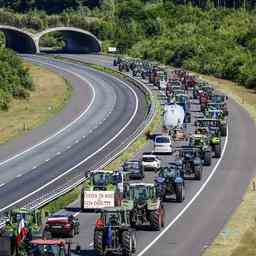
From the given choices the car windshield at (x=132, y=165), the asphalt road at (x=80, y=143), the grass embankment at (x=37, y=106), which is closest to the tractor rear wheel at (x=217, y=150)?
the asphalt road at (x=80, y=143)

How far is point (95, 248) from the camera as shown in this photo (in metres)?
48.4

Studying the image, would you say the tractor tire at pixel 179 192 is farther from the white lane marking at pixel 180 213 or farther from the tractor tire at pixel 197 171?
the tractor tire at pixel 197 171

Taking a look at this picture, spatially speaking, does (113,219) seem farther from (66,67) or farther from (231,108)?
(66,67)

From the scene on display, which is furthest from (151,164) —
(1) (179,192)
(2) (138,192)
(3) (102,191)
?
(2) (138,192)

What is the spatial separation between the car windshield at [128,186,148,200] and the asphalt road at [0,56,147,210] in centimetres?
1450

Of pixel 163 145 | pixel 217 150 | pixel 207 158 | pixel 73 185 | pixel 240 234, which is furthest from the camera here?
pixel 163 145

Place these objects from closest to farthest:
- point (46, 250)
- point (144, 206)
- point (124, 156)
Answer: point (46, 250)
point (144, 206)
point (124, 156)

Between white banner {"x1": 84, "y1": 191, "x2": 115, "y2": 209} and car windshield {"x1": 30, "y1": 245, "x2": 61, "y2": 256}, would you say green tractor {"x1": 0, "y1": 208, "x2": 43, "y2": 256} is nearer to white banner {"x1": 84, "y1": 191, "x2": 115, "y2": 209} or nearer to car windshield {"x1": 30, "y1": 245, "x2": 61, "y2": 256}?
car windshield {"x1": 30, "y1": 245, "x2": 61, "y2": 256}

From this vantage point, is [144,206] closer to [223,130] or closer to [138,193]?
[138,193]

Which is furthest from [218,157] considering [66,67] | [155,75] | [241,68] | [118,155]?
[66,67]

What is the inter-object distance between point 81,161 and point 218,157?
11856 mm

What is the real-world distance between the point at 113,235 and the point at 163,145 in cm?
4052

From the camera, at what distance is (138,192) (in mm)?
55500

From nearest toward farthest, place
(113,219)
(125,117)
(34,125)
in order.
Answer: (113,219)
(34,125)
(125,117)
